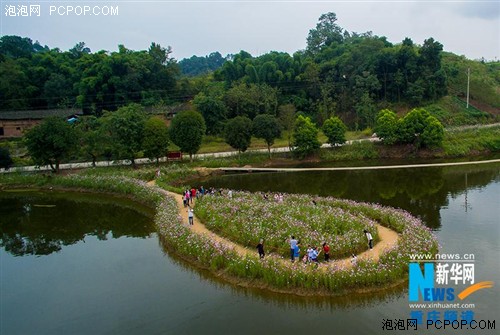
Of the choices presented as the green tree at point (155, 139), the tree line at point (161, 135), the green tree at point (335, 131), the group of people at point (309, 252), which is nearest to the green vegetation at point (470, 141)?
the tree line at point (161, 135)

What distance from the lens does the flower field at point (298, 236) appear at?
17.6 m

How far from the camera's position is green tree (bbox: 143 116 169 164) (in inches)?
1737

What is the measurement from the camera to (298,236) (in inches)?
826

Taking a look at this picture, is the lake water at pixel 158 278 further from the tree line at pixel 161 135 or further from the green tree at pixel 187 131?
the green tree at pixel 187 131

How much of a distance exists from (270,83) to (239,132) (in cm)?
2441

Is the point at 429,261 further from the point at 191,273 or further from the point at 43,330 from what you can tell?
the point at 43,330

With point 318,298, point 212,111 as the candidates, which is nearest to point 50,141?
point 212,111

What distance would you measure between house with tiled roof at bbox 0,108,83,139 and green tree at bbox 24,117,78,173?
18.4 meters

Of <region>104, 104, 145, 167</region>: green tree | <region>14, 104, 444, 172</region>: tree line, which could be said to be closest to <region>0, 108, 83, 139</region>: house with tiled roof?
<region>14, 104, 444, 172</region>: tree line

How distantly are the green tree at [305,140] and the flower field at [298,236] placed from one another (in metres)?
18.7

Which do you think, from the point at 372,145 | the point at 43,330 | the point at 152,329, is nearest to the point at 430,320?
the point at 152,329

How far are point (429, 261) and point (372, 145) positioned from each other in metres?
32.3

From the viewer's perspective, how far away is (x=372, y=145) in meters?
50.2

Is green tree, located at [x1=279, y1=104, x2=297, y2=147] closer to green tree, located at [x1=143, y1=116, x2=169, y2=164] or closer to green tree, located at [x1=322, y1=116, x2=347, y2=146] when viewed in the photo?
green tree, located at [x1=322, y1=116, x2=347, y2=146]
